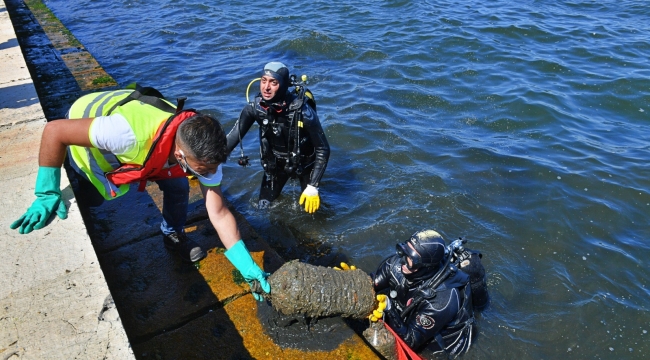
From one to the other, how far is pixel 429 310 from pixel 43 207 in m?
2.76

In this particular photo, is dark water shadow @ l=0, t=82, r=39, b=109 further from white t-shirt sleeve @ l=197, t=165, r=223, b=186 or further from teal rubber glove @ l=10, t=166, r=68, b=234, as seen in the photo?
white t-shirt sleeve @ l=197, t=165, r=223, b=186

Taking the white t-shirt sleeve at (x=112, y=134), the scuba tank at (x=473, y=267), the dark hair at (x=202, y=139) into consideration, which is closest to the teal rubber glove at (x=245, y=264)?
the dark hair at (x=202, y=139)

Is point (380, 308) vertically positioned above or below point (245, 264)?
below

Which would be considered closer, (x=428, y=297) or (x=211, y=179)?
(x=211, y=179)

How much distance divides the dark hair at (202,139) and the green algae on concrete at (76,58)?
518 cm

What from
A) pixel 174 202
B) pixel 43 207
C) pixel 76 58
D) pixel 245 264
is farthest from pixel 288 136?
pixel 76 58

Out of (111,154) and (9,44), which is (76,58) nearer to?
(9,44)

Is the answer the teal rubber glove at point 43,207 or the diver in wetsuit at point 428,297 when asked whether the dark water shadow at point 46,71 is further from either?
the diver in wetsuit at point 428,297

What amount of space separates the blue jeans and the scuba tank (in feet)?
6.98

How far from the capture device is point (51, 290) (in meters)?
2.71

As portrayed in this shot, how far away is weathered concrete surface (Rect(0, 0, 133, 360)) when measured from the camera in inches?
94.2

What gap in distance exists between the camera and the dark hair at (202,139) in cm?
254

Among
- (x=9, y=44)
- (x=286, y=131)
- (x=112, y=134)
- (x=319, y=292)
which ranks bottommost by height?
Answer: (x=9, y=44)

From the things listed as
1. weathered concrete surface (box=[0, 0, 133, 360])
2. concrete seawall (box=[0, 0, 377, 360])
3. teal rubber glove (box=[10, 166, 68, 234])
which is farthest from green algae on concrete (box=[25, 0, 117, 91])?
teal rubber glove (box=[10, 166, 68, 234])
